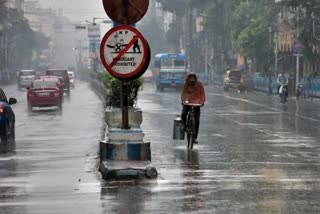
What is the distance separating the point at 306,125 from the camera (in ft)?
102

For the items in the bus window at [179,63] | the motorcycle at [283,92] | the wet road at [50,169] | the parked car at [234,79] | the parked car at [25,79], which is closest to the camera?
the wet road at [50,169]

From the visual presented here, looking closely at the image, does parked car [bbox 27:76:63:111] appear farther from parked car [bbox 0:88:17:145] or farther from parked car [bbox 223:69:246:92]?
parked car [bbox 223:69:246:92]

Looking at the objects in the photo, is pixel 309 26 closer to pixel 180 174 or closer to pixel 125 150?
pixel 180 174

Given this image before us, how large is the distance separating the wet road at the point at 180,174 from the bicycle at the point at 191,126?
0.75 ft

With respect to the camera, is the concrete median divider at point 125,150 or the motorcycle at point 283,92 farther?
the motorcycle at point 283,92

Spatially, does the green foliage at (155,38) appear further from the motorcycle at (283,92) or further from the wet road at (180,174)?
the wet road at (180,174)

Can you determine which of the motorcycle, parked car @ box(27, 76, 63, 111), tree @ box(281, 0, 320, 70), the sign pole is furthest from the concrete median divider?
tree @ box(281, 0, 320, 70)

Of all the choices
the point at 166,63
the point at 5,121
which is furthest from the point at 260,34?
the point at 5,121

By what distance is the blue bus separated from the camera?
252ft

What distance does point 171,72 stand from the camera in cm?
7688

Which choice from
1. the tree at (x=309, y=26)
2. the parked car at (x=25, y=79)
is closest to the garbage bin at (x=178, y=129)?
the tree at (x=309, y=26)

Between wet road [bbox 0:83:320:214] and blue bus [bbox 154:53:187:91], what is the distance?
46.9 meters

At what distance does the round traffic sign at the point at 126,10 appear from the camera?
15828 millimetres

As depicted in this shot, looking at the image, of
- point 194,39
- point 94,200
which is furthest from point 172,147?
point 194,39
